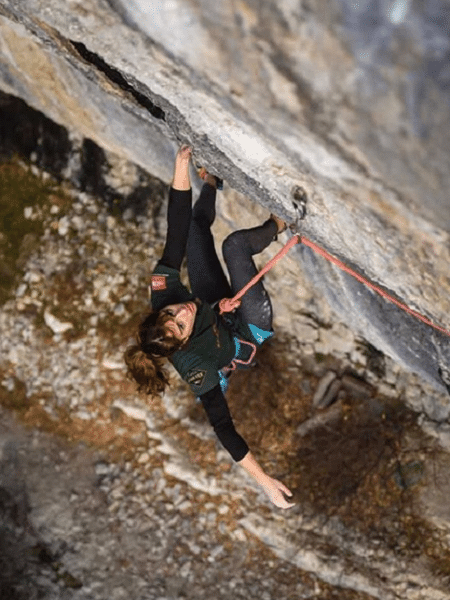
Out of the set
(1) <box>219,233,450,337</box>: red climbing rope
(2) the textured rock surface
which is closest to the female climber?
(1) <box>219,233,450,337</box>: red climbing rope

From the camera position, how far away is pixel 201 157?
5.14m

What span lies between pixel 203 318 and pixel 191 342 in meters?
0.26

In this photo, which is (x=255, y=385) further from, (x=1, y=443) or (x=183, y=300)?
(x=1, y=443)

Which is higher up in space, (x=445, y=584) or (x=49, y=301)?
(x=445, y=584)

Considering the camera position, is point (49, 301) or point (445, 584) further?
point (49, 301)

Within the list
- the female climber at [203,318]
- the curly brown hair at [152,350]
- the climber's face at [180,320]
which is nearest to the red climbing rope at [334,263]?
the female climber at [203,318]

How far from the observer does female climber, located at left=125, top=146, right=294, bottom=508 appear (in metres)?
4.84

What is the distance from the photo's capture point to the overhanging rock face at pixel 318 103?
250cm

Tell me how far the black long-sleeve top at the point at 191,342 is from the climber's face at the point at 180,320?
0.19 m

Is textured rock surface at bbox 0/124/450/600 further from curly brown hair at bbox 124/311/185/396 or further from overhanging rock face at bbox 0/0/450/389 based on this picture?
curly brown hair at bbox 124/311/185/396

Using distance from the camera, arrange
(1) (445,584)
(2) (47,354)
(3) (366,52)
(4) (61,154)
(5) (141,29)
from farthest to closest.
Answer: (4) (61,154) < (2) (47,354) < (1) (445,584) < (5) (141,29) < (3) (366,52)

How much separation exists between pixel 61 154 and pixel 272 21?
6326mm

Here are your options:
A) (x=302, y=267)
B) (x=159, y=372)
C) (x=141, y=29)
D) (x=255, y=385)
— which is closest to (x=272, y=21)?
(x=141, y=29)

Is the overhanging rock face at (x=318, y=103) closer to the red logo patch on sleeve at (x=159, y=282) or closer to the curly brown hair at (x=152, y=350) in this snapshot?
the red logo patch on sleeve at (x=159, y=282)
